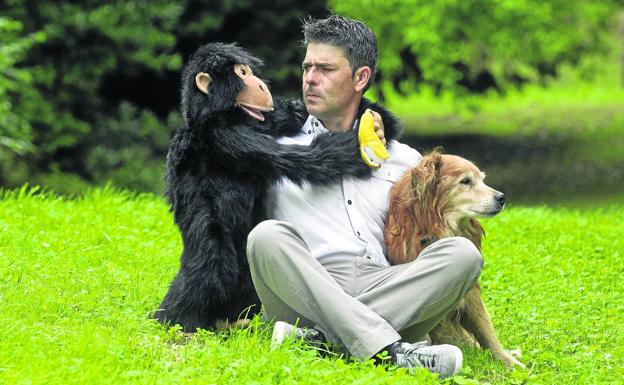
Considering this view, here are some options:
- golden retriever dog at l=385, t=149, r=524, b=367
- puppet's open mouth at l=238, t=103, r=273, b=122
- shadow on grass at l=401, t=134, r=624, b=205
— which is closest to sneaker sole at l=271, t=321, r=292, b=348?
golden retriever dog at l=385, t=149, r=524, b=367

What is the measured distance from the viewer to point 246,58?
210 inches

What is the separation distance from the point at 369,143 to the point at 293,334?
0.99 m

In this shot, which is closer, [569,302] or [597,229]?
[569,302]

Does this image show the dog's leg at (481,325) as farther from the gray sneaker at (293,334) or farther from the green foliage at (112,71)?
the green foliage at (112,71)

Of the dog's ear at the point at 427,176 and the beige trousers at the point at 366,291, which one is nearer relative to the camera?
the beige trousers at the point at 366,291

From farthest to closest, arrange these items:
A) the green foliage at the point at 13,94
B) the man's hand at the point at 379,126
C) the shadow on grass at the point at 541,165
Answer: the shadow on grass at the point at 541,165 < the green foliage at the point at 13,94 < the man's hand at the point at 379,126

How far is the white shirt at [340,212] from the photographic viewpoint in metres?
5.16

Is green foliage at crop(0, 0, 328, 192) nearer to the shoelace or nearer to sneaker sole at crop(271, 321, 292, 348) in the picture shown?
sneaker sole at crop(271, 321, 292, 348)

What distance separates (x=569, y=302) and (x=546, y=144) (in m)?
16.5

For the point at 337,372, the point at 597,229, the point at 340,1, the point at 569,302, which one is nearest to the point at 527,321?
the point at 569,302

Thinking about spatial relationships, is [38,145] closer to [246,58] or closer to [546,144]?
[246,58]

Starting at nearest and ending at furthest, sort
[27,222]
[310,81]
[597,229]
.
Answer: [310,81]
[27,222]
[597,229]

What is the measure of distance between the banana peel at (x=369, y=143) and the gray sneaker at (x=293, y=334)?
855 millimetres

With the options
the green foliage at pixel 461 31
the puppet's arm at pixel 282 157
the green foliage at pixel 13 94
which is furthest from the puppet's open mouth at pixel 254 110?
the green foliage at pixel 461 31
